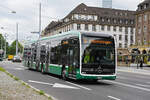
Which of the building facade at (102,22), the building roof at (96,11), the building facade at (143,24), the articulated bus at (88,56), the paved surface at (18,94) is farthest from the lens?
the building roof at (96,11)

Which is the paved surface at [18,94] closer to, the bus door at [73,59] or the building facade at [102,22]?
the bus door at [73,59]

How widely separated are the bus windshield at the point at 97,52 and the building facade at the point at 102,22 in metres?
77.4

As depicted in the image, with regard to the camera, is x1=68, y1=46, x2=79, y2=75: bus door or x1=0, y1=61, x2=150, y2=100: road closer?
x1=0, y1=61, x2=150, y2=100: road

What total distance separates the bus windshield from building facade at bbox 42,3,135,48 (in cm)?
7737

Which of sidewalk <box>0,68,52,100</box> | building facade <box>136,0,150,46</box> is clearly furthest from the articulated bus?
building facade <box>136,0,150,46</box>

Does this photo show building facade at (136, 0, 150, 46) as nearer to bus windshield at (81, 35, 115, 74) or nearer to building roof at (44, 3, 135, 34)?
building roof at (44, 3, 135, 34)

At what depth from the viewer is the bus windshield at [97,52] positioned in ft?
52.1

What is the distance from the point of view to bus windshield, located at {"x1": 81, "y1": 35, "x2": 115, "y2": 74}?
15.9 m

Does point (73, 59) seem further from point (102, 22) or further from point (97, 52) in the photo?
point (102, 22)

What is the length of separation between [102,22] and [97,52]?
82.6 metres

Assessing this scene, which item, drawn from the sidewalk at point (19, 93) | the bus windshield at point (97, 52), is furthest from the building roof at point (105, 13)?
the sidewalk at point (19, 93)

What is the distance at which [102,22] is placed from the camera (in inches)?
3851

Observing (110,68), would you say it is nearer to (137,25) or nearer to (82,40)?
(82,40)

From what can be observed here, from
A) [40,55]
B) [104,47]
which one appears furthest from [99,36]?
[40,55]
